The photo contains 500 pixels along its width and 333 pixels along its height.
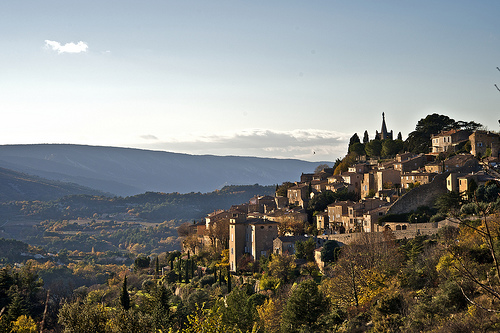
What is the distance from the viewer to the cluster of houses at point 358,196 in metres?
54.9

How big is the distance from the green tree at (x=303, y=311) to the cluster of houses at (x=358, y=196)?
63.2 feet

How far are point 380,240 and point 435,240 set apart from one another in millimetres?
5173

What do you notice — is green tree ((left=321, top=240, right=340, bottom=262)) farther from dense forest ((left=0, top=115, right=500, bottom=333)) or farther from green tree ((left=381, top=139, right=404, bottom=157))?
green tree ((left=381, top=139, right=404, bottom=157))

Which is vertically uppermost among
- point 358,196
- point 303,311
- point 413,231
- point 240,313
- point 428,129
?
point 428,129

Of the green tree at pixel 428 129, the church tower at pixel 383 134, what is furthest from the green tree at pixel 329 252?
the church tower at pixel 383 134

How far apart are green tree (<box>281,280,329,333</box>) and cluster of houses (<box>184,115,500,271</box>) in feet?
63.2

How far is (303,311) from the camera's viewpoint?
33750 mm

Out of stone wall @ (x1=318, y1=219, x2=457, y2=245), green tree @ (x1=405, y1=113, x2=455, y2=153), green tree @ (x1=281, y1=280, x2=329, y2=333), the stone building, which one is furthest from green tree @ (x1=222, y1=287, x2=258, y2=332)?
green tree @ (x1=405, y1=113, x2=455, y2=153)

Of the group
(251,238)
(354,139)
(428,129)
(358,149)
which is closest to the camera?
(251,238)

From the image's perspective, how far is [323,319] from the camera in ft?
112

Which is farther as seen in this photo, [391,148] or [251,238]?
[391,148]

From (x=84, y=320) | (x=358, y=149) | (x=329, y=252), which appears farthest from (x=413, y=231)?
(x=358, y=149)

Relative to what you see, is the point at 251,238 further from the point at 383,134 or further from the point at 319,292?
the point at 383,134

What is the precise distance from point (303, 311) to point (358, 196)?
36522 mm
